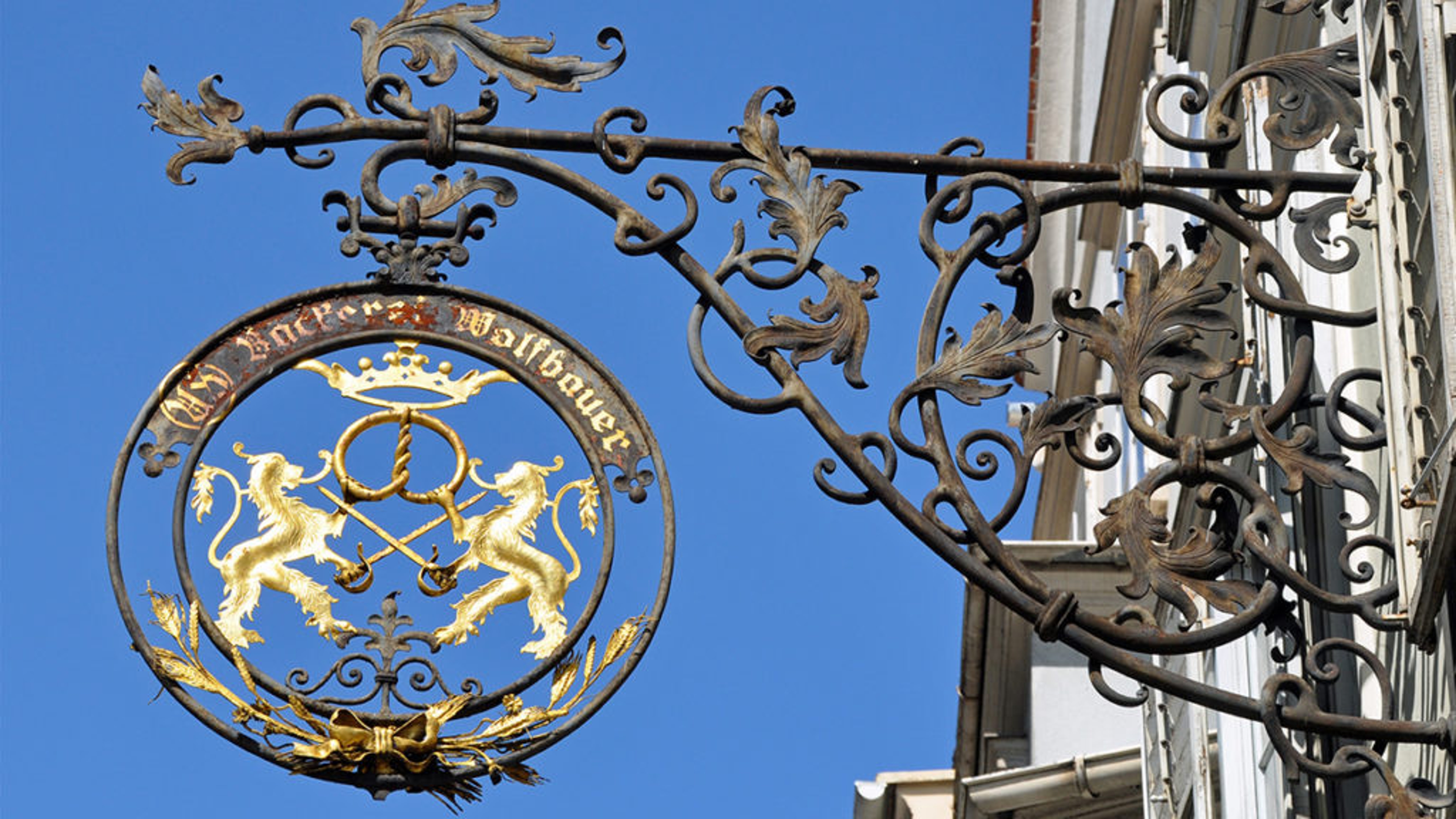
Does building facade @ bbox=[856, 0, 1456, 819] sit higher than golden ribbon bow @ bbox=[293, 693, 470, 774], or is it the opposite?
building facade @ bbox=[856, 0, 1456, 819]

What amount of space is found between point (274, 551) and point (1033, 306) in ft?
6.89

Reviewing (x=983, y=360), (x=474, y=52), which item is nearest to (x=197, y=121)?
(x=474, y=52)

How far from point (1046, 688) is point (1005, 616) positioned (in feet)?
2.06

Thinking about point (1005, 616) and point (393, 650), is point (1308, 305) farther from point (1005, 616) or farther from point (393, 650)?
point (1005, 616)

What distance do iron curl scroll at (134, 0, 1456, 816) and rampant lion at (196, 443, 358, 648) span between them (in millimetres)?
284

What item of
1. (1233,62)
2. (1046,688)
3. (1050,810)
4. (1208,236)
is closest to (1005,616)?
(1046,688)

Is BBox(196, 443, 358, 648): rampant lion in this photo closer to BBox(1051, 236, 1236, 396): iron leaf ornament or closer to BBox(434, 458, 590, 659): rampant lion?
BBox(434, 458, 590, 659): rampant lion

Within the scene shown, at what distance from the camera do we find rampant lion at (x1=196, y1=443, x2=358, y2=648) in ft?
26.0

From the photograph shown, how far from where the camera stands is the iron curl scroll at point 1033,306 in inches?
290

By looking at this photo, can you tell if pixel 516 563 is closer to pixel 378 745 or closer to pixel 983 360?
pixel 378 745

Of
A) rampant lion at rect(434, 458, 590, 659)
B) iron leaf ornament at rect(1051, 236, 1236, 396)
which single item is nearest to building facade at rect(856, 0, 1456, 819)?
iron leaf ornament at rect(1051, 236, 1236, 396)

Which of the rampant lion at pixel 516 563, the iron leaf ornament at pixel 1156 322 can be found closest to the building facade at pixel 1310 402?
the iron leaf ornament at pixel 1156 322

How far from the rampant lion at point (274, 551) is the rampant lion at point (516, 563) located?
0.31 metres

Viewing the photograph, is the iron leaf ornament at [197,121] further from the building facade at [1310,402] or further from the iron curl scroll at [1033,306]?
the building facade at [1310,402]
